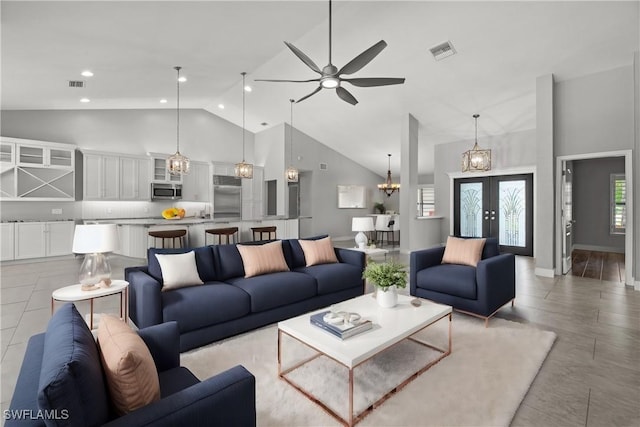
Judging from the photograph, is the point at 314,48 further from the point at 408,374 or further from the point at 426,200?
the point at 426,200

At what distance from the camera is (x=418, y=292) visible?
375 cm

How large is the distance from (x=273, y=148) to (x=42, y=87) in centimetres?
513

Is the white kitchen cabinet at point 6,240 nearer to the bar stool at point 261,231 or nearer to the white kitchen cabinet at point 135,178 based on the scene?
the white kitchen cabinet at point 135,178

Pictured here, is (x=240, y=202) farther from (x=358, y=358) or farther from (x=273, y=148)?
(x=358, y=358)

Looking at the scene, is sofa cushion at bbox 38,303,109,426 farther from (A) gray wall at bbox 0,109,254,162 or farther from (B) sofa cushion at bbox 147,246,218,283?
(A) gray wall at bbox 0,109,254,162

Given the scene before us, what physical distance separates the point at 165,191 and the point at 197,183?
881 millimetres

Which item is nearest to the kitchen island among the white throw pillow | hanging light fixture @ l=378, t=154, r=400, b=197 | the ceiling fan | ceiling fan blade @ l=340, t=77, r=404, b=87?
the white throw pillow

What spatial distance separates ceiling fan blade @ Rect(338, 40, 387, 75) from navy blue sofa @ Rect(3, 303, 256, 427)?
2799 mm

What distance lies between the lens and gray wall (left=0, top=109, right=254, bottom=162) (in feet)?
22.0

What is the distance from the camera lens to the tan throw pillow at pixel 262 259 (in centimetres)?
342

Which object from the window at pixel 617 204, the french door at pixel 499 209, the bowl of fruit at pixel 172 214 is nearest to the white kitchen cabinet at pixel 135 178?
the bowl of fruit at pixel 172 214

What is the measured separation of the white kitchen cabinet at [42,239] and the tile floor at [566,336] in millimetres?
720

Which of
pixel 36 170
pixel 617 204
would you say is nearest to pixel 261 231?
pixel 36 170

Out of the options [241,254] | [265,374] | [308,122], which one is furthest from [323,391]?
[308,122]
